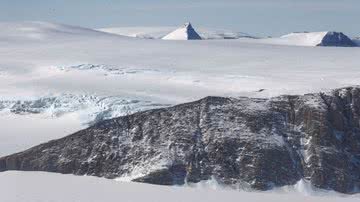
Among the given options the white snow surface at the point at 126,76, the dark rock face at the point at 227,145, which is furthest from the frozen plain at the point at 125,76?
the dark rock face at the point at 227,145

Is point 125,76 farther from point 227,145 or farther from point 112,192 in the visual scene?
point 112,192

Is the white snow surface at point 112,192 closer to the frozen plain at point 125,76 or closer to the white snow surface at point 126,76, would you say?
the frozen plain at point 125,76

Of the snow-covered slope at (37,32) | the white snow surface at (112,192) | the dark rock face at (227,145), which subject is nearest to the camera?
the white snow surface at (112,192)

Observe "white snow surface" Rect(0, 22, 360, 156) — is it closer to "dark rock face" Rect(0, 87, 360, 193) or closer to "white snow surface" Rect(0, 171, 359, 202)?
"dark rock face" Rect(0, 87, 360, 193)

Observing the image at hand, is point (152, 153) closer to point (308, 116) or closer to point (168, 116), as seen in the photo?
point (168, 116)

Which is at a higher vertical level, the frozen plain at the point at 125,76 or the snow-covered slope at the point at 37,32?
the snow-covered slope at the point at 37,32

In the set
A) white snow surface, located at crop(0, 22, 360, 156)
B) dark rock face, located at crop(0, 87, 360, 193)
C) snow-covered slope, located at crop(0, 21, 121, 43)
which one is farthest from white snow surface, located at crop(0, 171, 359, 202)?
snow-covered slope, located at crop(0, 21, 121, 43)

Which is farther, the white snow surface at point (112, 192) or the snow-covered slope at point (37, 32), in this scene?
the snow-covered slope at point (37, 32)
